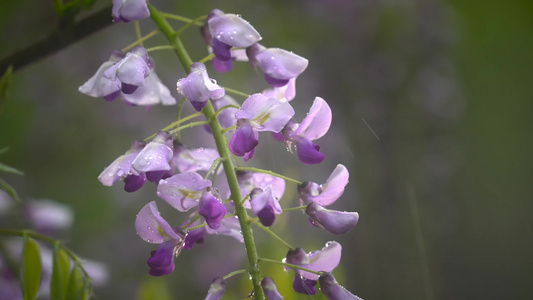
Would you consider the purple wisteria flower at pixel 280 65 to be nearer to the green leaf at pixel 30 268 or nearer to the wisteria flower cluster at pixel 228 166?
the wisteria flower cluster at pixel 228 166

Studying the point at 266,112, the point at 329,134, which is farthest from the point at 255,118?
the point at 329,134

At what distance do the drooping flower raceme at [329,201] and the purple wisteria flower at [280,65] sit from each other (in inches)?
2.7

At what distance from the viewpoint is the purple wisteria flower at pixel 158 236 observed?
345mm

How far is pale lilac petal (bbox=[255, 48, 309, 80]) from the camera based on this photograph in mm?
371

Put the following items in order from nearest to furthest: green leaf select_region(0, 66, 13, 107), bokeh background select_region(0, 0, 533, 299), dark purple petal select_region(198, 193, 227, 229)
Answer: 1. dark purple petal select_region(198, 193, 227, 229)
2. green leaf select_region(0, 66, 13, 107)
3. bokeh background select_region(0, 0, 533, 299)

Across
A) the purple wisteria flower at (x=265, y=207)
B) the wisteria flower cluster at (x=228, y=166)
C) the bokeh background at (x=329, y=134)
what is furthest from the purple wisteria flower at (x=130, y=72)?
the bokeh background at (x=329, y=134)

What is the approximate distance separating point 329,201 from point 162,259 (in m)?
0.11

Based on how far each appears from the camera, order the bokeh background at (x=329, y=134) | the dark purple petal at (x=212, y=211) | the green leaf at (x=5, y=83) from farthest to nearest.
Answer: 1. the bokeh background at (x=329, y=134)
2. the green leaf at (x=5, y=83)
3. the dark purple petal at (x=212, y=211)

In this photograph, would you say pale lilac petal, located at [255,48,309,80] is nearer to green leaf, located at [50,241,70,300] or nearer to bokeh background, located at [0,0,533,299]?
green leaf, located at [50,241,70,300]

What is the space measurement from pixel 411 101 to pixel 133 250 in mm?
956

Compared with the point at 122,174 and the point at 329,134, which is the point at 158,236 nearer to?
the point at 122,174

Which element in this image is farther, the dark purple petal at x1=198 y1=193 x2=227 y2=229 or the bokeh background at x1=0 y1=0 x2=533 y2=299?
the bokeh background at x1=0 y1=0 x2=533 y2=299

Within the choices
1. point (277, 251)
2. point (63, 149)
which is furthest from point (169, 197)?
point (63, 149)

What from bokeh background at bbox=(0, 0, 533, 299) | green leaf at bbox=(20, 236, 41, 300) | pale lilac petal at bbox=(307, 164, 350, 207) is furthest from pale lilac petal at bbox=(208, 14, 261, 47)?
bokeh background at bbox=(0, 0, 533, 299)
